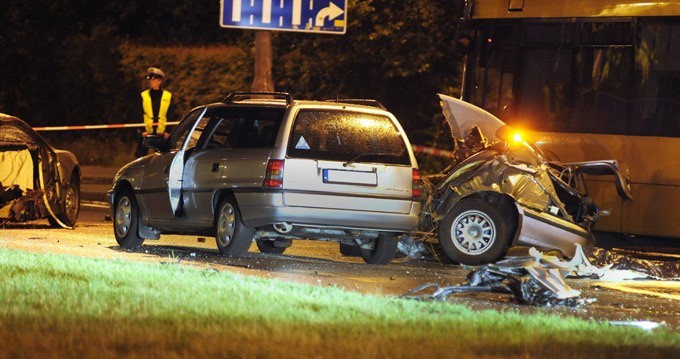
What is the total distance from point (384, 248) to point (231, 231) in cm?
156

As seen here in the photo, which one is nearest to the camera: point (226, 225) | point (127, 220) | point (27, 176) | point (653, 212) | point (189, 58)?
point (226, 225)

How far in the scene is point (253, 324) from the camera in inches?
327

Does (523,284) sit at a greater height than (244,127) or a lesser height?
lesser

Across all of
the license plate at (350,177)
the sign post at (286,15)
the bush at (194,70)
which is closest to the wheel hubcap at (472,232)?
the license plate at (350,177)

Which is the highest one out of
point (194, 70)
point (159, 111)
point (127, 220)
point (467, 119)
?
point (194, 70)

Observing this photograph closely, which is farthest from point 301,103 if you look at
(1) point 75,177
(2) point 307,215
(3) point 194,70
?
(3) point 194,70

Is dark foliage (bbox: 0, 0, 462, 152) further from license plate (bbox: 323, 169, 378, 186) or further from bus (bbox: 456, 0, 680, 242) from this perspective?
license plate (bbox: 323, 169, 378, 186)

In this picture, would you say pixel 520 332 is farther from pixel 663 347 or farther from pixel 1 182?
pixel 1 182

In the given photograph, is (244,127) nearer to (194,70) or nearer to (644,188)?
(644,188)

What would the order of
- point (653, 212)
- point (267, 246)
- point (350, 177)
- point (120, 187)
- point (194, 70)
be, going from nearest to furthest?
1. point (350, 177)
2. point (267, 246)
3. point (120, 187)
4. point (653, 212)
5. point (194, 70)

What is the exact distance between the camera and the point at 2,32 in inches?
1401

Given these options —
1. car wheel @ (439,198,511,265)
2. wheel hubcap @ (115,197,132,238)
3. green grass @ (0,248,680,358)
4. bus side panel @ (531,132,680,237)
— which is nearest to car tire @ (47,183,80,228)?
wheel hubcap @ (115,197,132,238)

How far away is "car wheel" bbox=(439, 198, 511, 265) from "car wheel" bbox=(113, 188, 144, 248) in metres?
3.26

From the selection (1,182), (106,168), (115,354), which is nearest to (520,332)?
(115,354)
